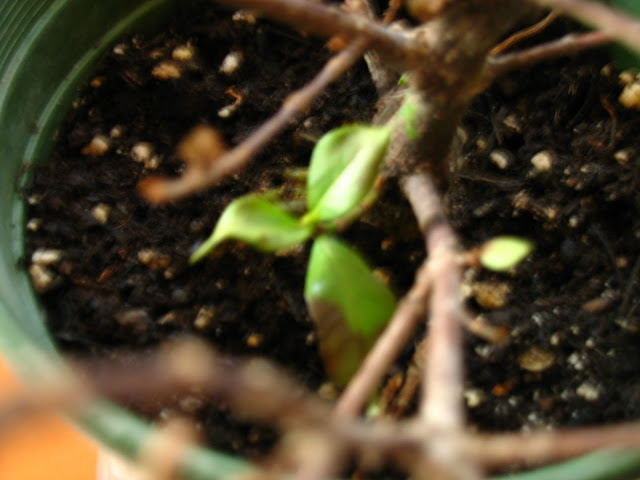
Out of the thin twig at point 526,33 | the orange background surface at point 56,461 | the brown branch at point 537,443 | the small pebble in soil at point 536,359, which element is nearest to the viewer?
the brown branch at point 537,443

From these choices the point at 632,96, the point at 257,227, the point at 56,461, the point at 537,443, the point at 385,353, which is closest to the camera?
the point at 537,443

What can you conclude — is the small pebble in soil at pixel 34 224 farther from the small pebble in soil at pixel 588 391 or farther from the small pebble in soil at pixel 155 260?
the small pebble in soil at pixel 588 391

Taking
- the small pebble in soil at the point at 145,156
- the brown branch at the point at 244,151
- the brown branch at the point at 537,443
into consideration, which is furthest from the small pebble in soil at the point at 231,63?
the brown branch at the point at 537,443

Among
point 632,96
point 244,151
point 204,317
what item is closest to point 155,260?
point 204,317

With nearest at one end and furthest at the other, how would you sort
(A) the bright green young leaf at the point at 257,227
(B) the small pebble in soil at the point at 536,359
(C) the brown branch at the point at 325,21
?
(C) the brown branch at the point at 325,21, (A) the bright green young leaf at the point at 257,227, (B) the small pebble in soil at the point at 536,359

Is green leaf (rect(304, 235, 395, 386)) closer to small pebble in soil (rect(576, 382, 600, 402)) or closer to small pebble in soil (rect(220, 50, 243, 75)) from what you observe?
small pebble in soil (rect(576, 382, 600, 402))

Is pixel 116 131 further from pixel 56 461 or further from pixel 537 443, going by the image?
pixel 537 443
